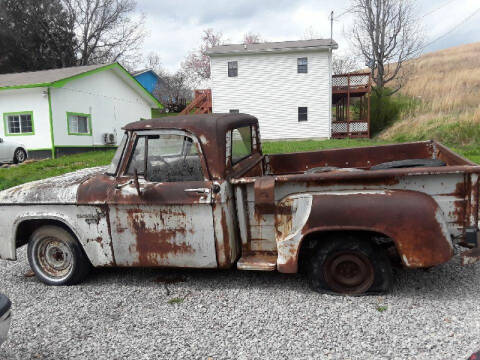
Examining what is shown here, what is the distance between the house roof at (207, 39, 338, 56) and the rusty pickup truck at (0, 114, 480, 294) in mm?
20707

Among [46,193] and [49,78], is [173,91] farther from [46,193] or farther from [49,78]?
[46,193]

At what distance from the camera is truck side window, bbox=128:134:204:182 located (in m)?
3.69

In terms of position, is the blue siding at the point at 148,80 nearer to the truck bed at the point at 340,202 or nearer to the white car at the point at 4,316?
the truck bed at the point at 340,202

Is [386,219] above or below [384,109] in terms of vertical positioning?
below

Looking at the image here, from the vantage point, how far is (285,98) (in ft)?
80.1

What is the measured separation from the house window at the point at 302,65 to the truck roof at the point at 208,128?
70.4ft

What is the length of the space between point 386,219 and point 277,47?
2240 centimetres

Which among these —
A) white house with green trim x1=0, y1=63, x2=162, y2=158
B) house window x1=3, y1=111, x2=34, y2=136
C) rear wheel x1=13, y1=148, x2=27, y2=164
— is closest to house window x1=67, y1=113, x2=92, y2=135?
white house with green trim x1=0, y1=63, x2=162, y2=158

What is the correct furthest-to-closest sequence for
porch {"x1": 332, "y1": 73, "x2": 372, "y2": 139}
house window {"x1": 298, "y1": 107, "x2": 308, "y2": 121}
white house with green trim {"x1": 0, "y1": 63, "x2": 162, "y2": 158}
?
porch {"x1": 332, "y1": 73, "x2": 372, "y2": 139}, house window {"x1": 298, "y1": 107, "x2": 308, "y2": 121}, white house with green trim {"x1": 0, "y1": 63, "x2": 162, "y2": 158}

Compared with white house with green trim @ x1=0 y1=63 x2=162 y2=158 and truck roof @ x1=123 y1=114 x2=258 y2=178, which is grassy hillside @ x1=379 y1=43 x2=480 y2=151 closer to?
truck roof @ x1=123 y1=114 x2=258 y2=178

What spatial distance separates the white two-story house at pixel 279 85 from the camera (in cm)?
2395

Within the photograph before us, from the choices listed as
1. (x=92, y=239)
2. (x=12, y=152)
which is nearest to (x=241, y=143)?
(x=92, y=239)

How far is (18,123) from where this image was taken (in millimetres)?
17547

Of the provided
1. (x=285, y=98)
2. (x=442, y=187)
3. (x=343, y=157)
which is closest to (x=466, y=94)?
(x=285, y=98)
